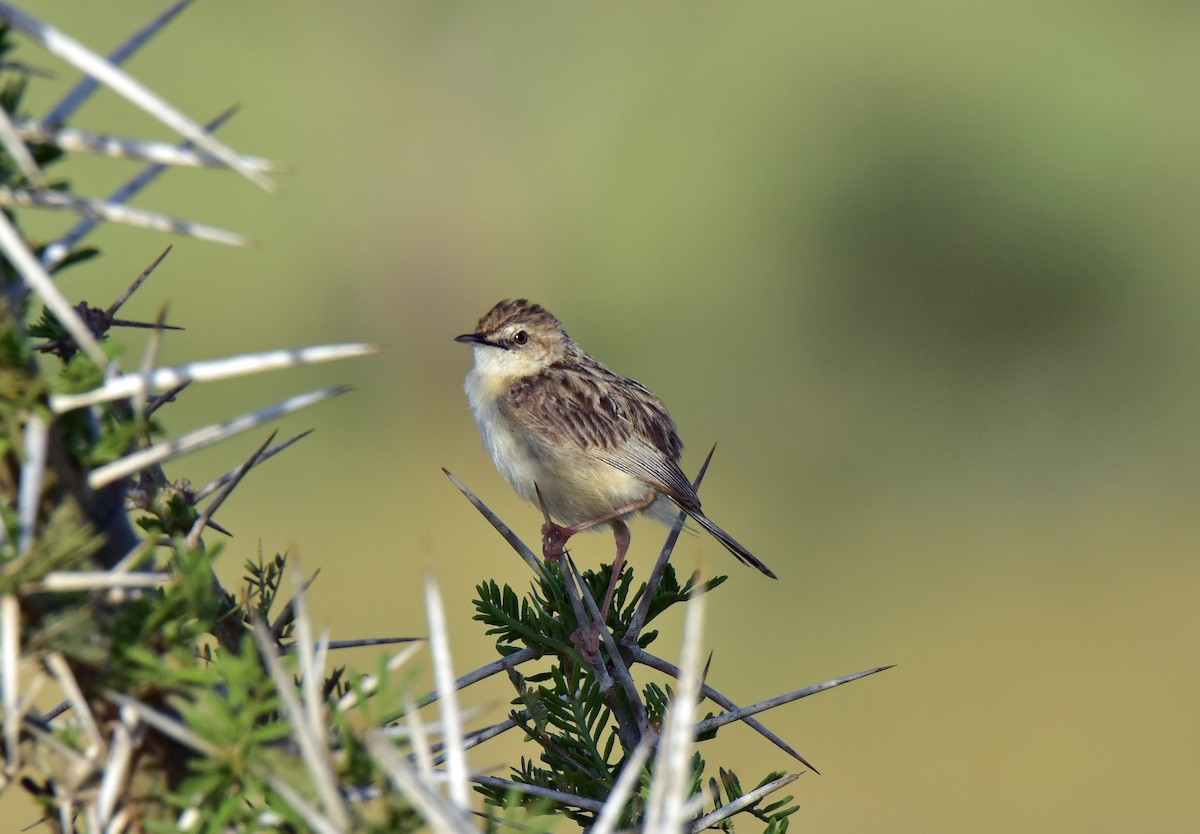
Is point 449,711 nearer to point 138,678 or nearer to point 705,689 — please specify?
point 138,678

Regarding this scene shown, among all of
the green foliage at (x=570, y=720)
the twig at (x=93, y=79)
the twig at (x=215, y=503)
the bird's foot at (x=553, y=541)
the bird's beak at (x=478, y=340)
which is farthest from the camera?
the bird's beak at (x=478, y=340)

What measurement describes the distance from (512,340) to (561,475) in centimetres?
92

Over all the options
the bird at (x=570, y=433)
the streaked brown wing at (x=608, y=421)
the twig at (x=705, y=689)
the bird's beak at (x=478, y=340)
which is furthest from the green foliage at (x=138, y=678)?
the bird's beak at (x=478, y=340)

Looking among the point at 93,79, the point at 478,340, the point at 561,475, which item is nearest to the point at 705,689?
the point at 93,79

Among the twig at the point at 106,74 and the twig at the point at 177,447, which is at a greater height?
the twig at the point at 106,74

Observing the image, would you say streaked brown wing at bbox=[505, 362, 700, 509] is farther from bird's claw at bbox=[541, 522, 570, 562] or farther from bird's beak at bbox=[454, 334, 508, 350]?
bird's claw at bbox=[541, 522, 570, 562]

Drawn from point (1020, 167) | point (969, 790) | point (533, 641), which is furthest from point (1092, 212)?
point (533, 641)

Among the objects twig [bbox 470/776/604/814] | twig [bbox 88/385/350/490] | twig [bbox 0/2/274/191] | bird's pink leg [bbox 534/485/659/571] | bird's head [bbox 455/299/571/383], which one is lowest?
bird's pink leg [bbox 534/485/659/571]

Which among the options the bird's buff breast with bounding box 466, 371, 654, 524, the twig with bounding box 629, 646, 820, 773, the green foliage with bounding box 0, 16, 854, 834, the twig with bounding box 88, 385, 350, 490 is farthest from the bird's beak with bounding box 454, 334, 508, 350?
the twig with bounding box 88, 385, 350, 490

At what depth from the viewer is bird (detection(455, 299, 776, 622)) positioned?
20.9ft

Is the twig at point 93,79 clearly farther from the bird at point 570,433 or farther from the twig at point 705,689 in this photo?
the bird at point 570,433

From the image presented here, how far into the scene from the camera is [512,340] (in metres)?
6.82

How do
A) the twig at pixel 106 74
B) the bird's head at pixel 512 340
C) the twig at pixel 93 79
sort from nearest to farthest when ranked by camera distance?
the twig at pixel 106 74, the twig at pixel 93 79, the bird's head at pixel 512 340

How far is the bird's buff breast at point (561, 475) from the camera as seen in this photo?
639 cm
